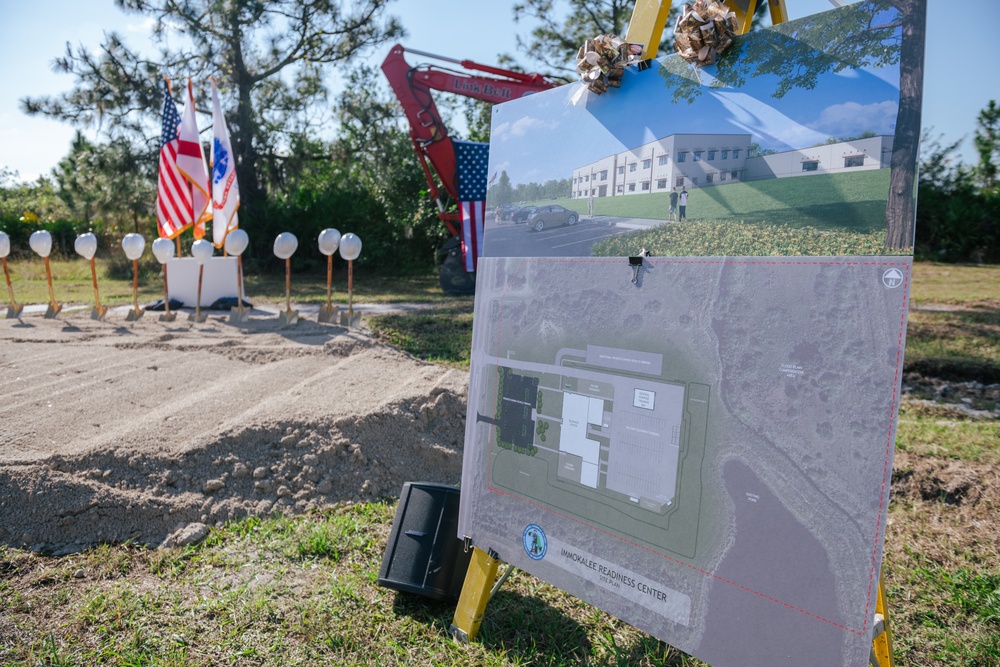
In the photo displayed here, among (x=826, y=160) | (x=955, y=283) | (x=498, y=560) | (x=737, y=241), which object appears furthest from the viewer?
(x=955, y=283)

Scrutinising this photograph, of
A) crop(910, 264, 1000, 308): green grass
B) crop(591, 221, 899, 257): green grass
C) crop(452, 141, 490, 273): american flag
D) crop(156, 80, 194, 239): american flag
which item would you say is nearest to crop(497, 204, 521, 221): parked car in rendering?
crop(591, 221, 899, 257): green grass

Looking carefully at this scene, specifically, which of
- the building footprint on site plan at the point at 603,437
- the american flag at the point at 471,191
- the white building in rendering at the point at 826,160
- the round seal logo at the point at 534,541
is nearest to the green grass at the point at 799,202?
the white building in rendering at the point at 826,160

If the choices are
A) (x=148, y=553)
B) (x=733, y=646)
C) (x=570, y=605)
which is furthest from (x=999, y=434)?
(x=148, y=553)

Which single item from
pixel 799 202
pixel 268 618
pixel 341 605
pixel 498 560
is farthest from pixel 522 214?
pixel 268 618

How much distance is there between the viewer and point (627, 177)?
1901 mm

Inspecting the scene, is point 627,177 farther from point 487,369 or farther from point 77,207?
point 77,207

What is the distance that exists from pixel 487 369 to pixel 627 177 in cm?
83

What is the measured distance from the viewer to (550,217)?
2.12 metres

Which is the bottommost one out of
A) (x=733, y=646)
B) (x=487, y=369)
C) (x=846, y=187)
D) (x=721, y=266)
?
(x=733, y=646)

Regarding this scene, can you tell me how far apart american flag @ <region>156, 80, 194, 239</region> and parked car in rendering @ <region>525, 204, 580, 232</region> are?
313 inches

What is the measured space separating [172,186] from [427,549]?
7.94m

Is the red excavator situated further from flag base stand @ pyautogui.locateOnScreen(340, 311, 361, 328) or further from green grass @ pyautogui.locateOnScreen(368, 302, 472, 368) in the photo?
flag base stand @ pyautogui.locateOnScreen(340, 311, 361, 328)

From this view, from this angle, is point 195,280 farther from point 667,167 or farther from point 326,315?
point 667,167

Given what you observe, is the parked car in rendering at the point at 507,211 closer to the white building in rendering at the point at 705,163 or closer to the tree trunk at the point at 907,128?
the white building in rendering at the point at 705,163
